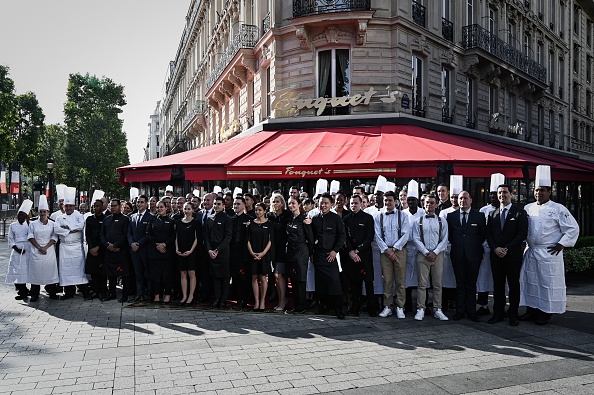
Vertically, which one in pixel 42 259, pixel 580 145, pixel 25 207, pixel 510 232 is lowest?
pixel 42 259

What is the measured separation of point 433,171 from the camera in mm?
11812

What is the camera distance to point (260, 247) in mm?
8766

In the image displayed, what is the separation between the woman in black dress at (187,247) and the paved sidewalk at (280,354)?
66 cm

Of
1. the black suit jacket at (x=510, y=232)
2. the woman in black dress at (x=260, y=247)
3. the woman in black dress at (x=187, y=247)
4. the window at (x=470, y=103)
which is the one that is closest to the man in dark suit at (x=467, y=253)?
the black suit jacket at (x=510, y=232)

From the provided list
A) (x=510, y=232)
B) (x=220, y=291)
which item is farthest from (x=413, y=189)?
(x=220, y=291)

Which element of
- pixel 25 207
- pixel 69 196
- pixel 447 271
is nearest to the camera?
pixel 447 271

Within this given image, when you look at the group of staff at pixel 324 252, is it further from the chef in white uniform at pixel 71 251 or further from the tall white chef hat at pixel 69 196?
the tall white chef hat at pixel 69 196

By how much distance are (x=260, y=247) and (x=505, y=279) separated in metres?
4.18

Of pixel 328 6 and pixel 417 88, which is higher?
pixel 328 6

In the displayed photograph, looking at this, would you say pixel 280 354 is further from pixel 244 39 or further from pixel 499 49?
pixel 499 49

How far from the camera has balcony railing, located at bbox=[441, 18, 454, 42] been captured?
719 inches

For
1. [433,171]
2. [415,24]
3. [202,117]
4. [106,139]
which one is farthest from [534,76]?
[106,139]

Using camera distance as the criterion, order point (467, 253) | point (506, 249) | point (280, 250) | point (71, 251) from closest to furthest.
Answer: point (506, 249) → point (467, 253) → point (280, 250) → point (71, 251)

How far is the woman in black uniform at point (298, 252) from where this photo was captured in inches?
337
